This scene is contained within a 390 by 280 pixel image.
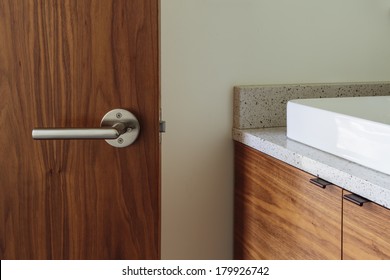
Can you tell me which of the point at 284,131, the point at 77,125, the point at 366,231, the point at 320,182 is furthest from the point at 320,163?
the point at 77,125

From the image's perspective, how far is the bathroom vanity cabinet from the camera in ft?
2.80

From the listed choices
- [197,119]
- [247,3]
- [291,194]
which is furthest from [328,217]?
[247,3]

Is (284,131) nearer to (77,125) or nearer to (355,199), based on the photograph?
(355,199)

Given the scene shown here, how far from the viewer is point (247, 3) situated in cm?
131

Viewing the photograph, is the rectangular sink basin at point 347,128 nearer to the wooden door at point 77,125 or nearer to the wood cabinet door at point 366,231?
the wood cabinet door at point 366,231

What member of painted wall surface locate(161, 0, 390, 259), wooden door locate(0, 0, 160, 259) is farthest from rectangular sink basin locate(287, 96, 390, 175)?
wooden door locate(0, 0, 160, 259)

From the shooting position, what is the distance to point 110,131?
831mm

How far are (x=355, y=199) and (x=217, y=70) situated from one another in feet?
1.87

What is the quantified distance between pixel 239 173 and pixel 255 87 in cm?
22

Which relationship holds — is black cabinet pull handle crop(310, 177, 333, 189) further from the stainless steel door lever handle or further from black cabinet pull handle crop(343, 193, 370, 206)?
the stainless steel door lever handle

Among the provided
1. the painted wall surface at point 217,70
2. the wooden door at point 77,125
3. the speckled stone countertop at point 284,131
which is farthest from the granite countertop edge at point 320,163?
the wooden door at point 77,125

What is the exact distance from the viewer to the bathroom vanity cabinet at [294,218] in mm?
853

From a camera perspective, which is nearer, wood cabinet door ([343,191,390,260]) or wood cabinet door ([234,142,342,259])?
wood cabinet door ([343,191,390,260])
